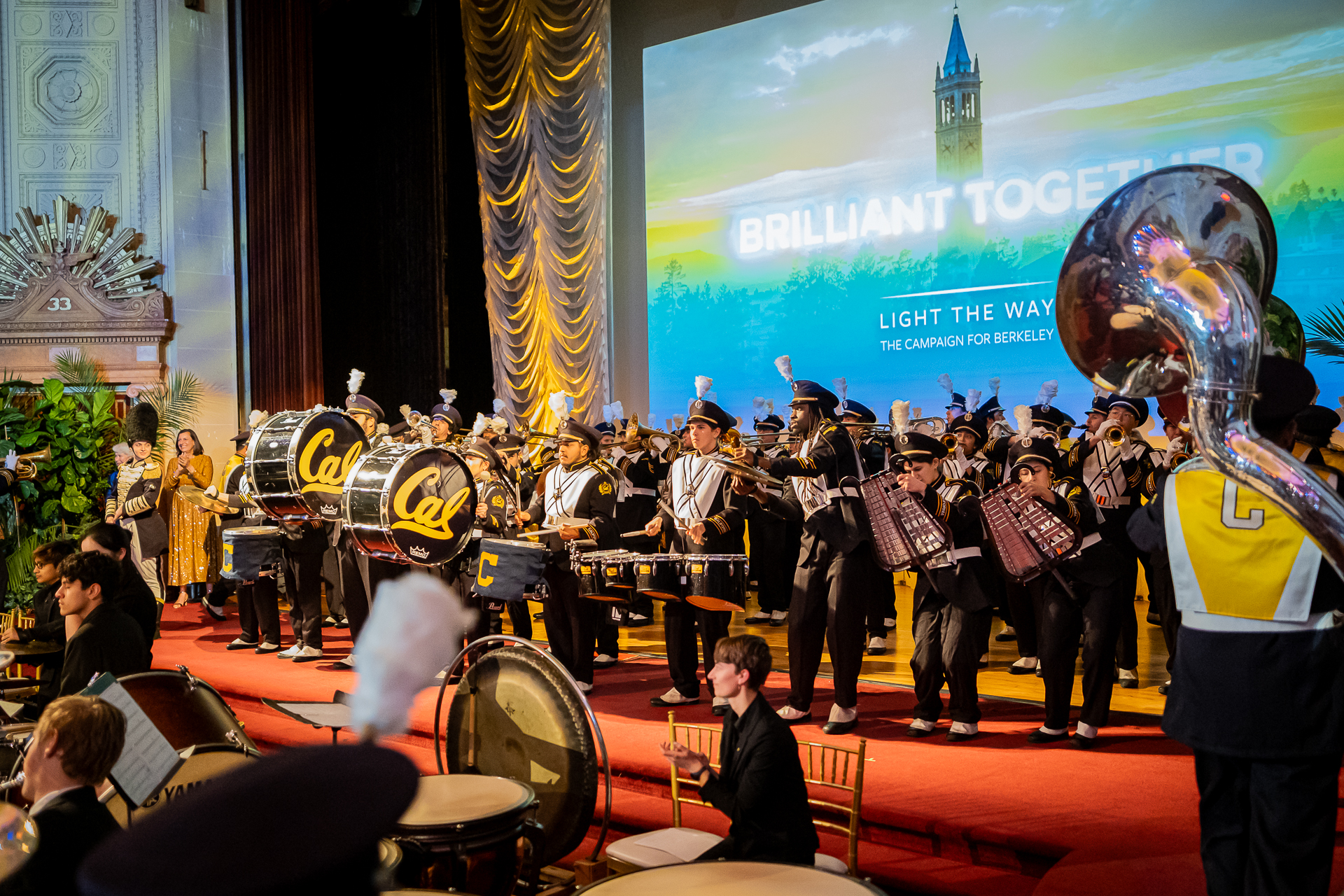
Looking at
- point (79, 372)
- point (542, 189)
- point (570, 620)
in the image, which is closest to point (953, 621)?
point (570, 620)

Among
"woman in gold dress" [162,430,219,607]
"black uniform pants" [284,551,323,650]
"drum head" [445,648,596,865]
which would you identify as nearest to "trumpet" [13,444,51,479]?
"woman in gold dress" [162,430,219,607]

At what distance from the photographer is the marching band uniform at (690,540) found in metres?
6.33

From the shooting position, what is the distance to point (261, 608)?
8.55 m

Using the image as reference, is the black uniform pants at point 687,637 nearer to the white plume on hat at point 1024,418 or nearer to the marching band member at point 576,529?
the marching band member at point 576,529

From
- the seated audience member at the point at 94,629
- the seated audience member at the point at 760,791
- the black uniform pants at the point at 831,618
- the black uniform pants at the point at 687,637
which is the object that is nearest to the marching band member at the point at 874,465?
the black uniform pants at the point at 831,618

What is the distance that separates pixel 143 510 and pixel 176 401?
11.1 ft

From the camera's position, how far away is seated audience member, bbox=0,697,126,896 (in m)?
2.29

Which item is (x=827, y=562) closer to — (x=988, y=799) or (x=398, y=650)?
(x=988, y=799)

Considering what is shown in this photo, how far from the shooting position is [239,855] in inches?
31.0

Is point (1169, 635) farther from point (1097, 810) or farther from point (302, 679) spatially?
point (302, 679)

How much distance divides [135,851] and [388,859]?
2.07 metres

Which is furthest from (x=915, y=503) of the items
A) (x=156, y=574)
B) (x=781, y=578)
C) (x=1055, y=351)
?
(x=156, y=574)

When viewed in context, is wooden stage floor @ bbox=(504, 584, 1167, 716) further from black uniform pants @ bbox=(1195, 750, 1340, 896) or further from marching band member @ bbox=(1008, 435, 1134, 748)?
black uniform pants @ bbox=(1195, 750, 1340, 896)

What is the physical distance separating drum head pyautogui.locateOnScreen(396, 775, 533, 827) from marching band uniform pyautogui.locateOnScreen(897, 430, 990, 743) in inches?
111
